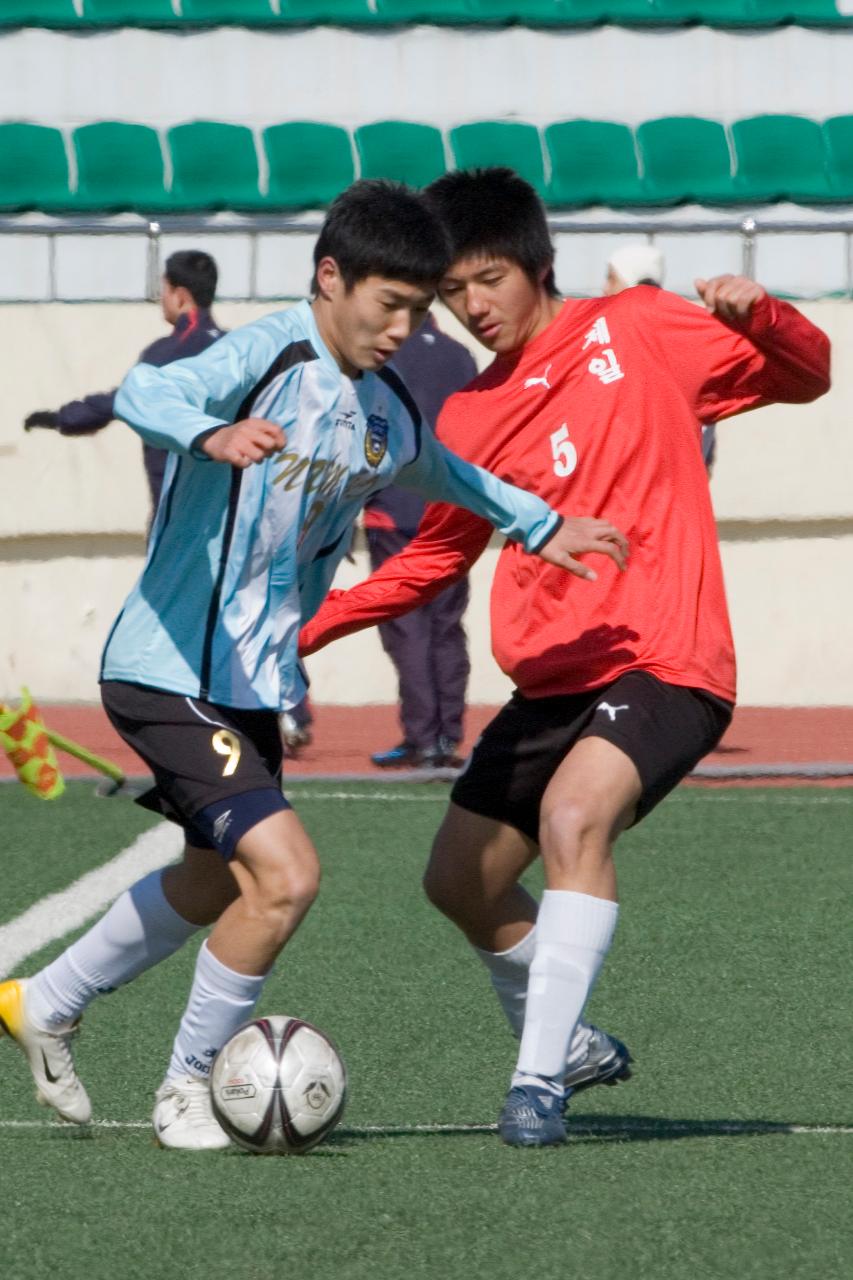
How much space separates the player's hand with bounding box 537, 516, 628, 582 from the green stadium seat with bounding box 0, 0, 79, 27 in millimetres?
11958

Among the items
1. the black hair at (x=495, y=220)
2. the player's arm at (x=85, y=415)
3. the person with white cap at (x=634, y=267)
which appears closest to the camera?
the black hair at (x=495, y=220)

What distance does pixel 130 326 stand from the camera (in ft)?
37.0

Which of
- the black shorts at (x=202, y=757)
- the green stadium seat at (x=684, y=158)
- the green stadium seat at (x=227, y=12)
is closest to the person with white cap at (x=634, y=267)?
the black shorts at (x=202, y=757)

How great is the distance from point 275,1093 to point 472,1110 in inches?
25.0

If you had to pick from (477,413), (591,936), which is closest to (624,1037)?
(591,936)

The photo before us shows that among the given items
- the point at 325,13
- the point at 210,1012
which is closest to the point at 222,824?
the point at 210,1012

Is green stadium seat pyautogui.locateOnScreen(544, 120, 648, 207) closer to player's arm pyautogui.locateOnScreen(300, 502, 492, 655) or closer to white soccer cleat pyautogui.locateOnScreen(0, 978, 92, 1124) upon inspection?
player's arm pyautogui.locateOnScreen(300, 502, 492, 655)

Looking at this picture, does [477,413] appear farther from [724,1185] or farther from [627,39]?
[627,39]

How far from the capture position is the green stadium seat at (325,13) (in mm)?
14805

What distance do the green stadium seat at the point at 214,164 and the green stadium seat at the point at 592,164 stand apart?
2.06 metres

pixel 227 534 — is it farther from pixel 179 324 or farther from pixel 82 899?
pixel 179 324

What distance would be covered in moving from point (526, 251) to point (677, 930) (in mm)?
2530

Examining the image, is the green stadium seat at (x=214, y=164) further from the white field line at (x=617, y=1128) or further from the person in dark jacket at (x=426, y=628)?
the white field line at (x=617, y=1128)

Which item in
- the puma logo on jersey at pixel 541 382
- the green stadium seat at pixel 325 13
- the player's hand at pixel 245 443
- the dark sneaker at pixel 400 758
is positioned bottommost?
the dark sneaker at pixel 400 758
